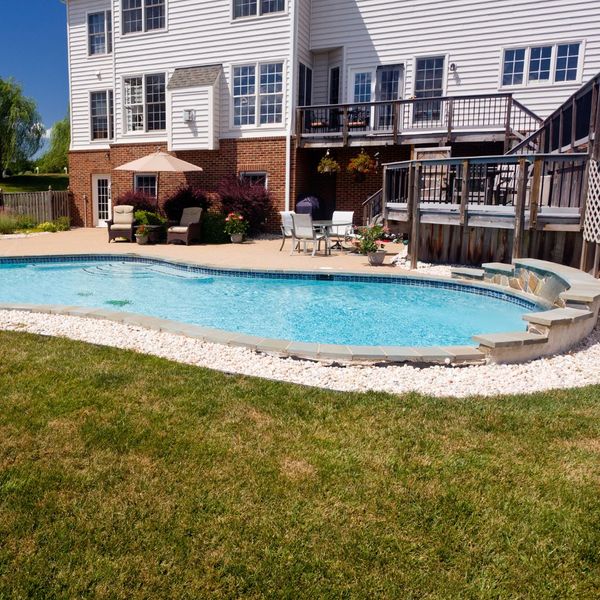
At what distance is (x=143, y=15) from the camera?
1884cm

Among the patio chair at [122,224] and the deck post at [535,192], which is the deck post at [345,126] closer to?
the patio chair at [122,224]

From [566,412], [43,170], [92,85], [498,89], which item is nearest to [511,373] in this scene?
[566,412]

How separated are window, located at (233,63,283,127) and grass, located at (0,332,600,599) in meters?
14.9

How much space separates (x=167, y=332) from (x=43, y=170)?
57.7 metres

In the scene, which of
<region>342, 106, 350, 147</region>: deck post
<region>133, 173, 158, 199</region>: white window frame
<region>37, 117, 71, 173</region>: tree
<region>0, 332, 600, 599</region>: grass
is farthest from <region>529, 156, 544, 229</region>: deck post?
<region>37, 117, 71, 173</region>: tree

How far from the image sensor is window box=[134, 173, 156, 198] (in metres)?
20.1

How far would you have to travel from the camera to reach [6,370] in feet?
13.6

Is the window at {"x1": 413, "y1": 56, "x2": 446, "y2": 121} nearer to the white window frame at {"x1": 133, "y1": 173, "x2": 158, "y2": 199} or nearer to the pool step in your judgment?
the pool step

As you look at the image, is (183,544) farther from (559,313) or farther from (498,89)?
(498,89)

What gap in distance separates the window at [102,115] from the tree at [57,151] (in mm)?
37974

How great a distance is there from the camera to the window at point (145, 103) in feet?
63.2

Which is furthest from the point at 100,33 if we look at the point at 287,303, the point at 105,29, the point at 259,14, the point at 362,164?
the point at 287,303

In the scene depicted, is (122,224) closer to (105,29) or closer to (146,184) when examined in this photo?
(146,184)

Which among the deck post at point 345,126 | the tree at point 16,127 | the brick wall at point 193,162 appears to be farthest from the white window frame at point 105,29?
the tree at point 16,127
